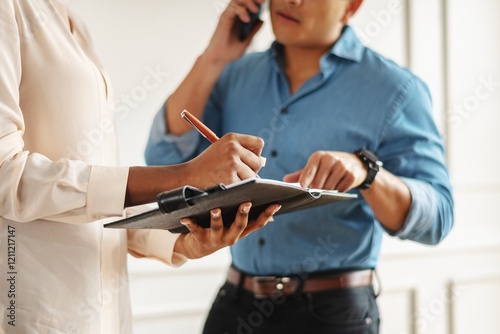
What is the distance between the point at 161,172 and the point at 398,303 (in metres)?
1.89

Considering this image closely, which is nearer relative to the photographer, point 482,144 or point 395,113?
point 395,113

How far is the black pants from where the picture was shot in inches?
56.6

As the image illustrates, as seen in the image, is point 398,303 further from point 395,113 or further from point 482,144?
point 395,113

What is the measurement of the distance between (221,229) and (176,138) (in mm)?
667

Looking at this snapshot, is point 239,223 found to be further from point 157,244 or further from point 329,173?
point 329,173

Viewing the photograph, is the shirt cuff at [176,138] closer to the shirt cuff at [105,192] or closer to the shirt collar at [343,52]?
the shirt collar at [343,52]

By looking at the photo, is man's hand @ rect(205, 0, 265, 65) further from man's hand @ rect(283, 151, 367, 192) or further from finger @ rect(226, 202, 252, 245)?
finger @ rect(226, 202, 252, 245)

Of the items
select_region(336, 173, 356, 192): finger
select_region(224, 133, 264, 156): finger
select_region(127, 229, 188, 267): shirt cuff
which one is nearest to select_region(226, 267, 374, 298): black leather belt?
select_region(336, 173, 356, 192): finger

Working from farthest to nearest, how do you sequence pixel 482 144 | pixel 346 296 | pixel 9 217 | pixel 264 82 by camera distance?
pixel 482 144 → pixel 264 82 → pixel 346 296 → pixel 9 217

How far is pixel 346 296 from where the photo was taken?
1.45 meters

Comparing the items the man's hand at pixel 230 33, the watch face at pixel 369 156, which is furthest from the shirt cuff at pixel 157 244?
the man's hand at pixel 230 33

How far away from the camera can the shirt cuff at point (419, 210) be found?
144cm

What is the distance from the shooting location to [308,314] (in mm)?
1438

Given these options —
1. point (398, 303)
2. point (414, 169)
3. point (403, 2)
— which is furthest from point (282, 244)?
point (403, 2)
